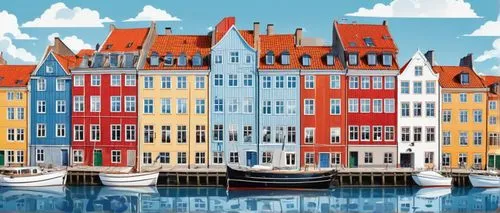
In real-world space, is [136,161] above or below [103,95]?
below

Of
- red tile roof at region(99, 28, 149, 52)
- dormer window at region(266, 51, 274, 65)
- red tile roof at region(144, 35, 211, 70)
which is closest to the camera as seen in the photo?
dormer window at region(266, 51, 274, 65)

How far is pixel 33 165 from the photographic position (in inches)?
1489

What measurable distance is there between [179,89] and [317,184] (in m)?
11.1

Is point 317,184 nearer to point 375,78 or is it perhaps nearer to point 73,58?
point 375,78

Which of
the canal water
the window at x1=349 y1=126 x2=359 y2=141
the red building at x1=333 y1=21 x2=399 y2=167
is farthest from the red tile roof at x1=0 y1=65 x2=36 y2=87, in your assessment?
the window at x1=349 y1=126 x2=359 y2=141

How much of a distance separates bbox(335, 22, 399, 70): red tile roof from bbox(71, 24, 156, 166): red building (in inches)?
540

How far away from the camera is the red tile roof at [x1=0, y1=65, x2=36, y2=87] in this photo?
3853 centimetres

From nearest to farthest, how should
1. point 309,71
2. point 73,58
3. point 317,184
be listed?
point 317,184, point 309,71, point 73,58

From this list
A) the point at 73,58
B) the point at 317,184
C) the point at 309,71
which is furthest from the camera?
the point at 73,58

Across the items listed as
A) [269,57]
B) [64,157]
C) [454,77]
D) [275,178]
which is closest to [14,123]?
[64,157]

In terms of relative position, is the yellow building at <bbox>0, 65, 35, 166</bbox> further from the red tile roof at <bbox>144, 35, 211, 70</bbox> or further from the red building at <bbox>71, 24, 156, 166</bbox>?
the red tile roof at <bbox>144, 35, 211, 70</bbox>

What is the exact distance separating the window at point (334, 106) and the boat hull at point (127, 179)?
39.5 ft

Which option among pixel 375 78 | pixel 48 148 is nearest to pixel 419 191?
pixel 375 78

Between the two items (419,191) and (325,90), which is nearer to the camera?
(419,191)
